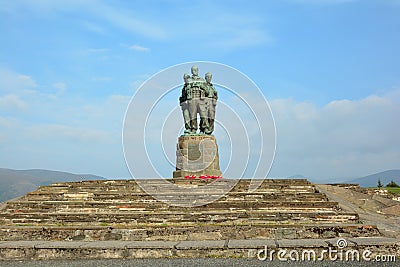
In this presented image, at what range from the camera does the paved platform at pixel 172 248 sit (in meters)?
9.16

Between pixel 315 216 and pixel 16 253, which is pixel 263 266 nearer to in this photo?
pixel 315 216

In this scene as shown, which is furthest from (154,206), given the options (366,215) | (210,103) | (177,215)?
(210,103)

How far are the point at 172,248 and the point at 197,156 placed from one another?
12.9 metres

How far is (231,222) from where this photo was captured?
12.1 meters

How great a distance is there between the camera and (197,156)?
22.5m

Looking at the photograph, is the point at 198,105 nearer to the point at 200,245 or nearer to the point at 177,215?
the point at 177,215

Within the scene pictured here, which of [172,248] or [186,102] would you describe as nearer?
[172,248]

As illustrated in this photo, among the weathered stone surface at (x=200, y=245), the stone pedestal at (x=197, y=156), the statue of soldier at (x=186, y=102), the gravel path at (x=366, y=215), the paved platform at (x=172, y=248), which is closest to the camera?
the paved platform at (x=172, y=248)

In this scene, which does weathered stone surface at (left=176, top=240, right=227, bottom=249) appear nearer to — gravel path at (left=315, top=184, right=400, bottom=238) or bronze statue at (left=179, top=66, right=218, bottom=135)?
gravel path at (left=315, top=184, right=400, bottom=238)

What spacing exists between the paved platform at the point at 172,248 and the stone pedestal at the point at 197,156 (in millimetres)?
11847

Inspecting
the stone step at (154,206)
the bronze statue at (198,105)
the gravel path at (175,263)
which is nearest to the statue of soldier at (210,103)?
the bronze statue at (198,105)

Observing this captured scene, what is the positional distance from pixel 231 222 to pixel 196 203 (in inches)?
85.7

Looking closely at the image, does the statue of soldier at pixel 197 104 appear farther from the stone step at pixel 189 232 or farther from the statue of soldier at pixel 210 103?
the stone step at pixel 189 232

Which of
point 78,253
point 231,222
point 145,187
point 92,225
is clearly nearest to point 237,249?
point 231,222
